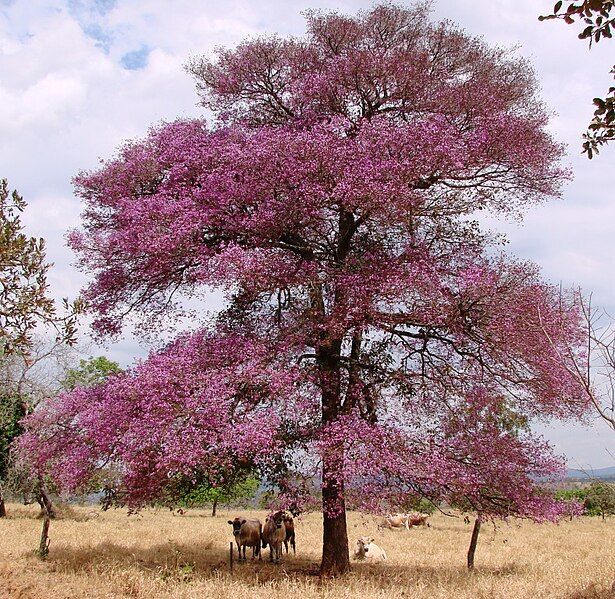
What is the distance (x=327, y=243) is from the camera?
54.6 ft

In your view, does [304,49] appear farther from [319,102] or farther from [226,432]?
[226,432]

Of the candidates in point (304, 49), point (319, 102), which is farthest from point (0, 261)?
point (304, 49)

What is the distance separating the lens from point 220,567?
53.8 feet

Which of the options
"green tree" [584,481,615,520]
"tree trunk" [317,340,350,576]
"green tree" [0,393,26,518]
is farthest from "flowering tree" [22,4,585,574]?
"green tree" [584,481,615,520]

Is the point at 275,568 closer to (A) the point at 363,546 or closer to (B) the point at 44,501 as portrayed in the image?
(A) the point at 363,546

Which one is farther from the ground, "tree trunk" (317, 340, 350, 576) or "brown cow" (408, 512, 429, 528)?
"tree trunk" (317, 340, 350, 576)

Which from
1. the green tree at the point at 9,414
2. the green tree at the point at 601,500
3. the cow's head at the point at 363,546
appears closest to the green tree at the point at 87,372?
the green tree at the point at 9,414

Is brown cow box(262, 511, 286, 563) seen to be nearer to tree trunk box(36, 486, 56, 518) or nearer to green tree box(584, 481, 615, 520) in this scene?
tree trunk box(36, 486, 56, 518)

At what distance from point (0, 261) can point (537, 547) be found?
22005 millimetres

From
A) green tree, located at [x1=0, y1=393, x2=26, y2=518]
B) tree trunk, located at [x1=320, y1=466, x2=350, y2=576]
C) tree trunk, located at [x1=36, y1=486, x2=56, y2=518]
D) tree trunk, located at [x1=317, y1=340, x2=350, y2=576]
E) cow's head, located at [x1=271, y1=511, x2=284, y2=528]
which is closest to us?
tree trunk, located at [x1=317, y1=340, x2=350, y2=576]

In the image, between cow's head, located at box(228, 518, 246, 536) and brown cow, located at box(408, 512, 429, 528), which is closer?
cow's head, located at box(228, 518, 246, 536)

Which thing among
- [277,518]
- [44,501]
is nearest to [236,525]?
[277,518]

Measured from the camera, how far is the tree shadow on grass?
1436cm

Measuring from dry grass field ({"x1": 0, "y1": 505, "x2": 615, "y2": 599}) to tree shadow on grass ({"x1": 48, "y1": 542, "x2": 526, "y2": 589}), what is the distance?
0.03 metres
